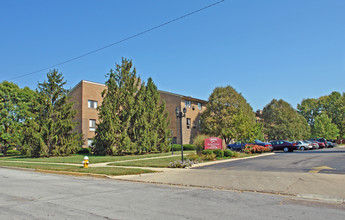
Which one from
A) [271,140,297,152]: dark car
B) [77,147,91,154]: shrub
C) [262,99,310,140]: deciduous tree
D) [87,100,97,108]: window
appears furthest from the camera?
[262,99,310,140]: deciduous tree

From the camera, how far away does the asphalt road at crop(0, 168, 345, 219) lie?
5.42 meters

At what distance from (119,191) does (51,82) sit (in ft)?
81.0

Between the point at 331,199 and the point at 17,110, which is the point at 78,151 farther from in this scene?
the point at 331,199

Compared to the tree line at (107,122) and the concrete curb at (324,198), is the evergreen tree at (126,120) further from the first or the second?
the concrete curb at (324,198)

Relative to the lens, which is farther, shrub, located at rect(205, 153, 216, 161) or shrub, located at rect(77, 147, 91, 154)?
shrub, located at rect(77, 147, 91, 154)

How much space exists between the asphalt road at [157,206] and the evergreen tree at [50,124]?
70.6 feet

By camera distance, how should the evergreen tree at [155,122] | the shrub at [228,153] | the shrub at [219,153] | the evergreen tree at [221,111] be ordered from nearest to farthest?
1. the shrub at [219,153]
2. the shrub at [228,153]
3. the evergreen tree at [155,122]
4. the evergreen tree at [221,111]

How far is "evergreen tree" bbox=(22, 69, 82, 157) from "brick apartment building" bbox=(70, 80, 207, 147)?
300 centimetres

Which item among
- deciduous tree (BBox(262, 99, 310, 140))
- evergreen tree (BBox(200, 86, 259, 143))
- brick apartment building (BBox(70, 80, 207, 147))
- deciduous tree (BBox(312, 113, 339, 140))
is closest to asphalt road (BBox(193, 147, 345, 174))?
brick apartment building (BBox(70, 80, 207, 147))

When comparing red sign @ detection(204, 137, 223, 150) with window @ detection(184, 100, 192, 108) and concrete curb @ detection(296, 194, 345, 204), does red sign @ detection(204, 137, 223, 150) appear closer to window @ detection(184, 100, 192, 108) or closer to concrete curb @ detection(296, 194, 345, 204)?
concrete curb @ detection(296, 194, 345, 204)

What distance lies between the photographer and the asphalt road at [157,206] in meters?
5.42

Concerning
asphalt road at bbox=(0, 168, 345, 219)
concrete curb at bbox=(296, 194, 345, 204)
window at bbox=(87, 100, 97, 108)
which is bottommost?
concrete curb at bbox=(296, 194, 345, 204)

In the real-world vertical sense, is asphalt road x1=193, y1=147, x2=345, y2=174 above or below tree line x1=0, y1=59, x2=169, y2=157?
below

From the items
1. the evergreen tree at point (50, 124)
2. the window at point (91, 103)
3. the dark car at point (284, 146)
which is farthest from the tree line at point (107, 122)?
the dark car at point (284, 146)
